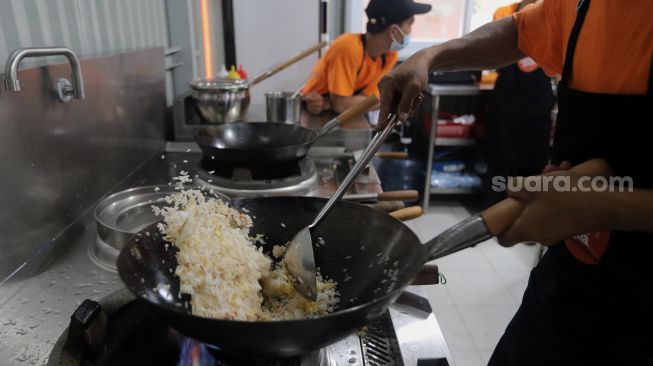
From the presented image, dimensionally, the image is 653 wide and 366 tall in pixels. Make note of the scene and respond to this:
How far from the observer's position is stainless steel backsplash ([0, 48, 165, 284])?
1.09m

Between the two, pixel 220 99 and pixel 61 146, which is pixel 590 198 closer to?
pixel 61 146

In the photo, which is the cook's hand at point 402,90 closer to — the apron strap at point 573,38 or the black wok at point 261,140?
the apron strap at point 573,38

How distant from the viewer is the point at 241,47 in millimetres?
3688

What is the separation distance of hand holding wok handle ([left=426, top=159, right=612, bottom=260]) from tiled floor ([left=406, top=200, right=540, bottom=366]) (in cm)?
169

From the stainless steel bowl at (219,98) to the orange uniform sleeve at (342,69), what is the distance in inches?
30.4

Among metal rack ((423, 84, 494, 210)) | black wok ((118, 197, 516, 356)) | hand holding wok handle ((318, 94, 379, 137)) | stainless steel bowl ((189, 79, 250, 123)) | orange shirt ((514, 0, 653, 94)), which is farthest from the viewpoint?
metal rack ((423, 84, 494, 210))

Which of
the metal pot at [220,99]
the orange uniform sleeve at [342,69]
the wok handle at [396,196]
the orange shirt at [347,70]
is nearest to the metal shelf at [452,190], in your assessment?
the orange shirt at [347,70]

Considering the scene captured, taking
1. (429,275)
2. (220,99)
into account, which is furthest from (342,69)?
(429,275)

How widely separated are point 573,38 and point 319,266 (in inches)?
31.0

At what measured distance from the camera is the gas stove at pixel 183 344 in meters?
0.75

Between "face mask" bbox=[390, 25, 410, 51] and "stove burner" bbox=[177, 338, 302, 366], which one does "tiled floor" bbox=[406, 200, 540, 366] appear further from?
"stove burner" bbox=[177, 338, 302, 366]

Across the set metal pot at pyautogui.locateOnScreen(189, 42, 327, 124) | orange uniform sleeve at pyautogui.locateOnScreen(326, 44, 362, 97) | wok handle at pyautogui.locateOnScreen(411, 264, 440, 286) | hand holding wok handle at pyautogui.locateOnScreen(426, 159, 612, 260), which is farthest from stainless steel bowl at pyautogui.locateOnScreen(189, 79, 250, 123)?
hand holding wok handle at pyautogui.locateOnScreen(426, 159, 612, 260)

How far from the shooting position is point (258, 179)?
160cm

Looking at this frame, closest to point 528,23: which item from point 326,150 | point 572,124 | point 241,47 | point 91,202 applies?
point 572,124
